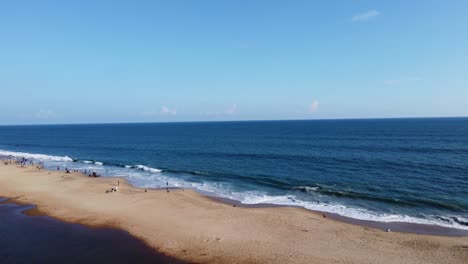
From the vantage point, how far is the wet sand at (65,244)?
21.4m

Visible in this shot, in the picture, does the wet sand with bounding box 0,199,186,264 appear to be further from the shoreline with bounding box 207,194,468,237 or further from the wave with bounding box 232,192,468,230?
the shoreline with bounding box 207,194,468,237

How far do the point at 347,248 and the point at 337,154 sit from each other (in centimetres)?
4851

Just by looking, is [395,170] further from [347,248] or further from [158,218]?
[158,218]

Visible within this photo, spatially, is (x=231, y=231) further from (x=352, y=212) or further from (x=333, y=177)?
(x=333, y=177)

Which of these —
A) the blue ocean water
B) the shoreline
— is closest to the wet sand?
the blue ocean water

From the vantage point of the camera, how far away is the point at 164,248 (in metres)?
23.0

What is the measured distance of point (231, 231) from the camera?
26.2 metres

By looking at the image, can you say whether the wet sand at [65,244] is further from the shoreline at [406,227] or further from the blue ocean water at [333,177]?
the shoreline at [406,227]

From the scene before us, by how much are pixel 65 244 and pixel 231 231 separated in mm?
13606

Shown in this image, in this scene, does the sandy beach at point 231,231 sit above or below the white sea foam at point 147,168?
below

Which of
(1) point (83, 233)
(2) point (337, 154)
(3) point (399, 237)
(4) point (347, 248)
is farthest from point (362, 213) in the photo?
(2) point (337, 154)

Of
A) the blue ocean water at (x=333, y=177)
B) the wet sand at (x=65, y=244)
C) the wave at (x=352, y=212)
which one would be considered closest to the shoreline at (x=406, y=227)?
the wave at (x=352, y=212)

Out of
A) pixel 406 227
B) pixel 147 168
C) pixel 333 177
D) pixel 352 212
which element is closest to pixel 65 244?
pixel 352 212

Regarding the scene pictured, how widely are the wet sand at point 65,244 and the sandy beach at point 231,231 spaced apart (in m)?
1.25
